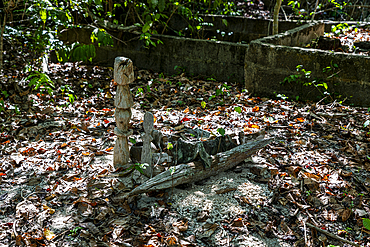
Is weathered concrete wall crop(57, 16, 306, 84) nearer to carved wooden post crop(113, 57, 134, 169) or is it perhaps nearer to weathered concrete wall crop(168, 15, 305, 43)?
weathered concrete wall crop(168, 15, 305, 43)

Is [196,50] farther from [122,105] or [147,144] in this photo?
[147,144]

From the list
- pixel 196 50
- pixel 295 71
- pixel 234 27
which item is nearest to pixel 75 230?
pixel 295 71

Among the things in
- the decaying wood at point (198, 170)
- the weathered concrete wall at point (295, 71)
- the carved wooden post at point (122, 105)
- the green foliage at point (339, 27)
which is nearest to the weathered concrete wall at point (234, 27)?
the green foliage at point (339, 27)

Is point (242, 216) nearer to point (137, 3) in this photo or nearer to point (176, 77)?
point (176, 77)

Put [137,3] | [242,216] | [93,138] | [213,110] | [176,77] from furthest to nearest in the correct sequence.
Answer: [137,3] → [176,77] → [213,110] → [93,138] → [242,216]

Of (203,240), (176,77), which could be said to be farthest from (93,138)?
(176,77)

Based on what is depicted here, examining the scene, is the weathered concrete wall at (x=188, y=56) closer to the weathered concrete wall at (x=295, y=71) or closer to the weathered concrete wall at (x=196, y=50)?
the weathered concrete wall at (x=196, y=50)

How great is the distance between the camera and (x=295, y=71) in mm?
4754

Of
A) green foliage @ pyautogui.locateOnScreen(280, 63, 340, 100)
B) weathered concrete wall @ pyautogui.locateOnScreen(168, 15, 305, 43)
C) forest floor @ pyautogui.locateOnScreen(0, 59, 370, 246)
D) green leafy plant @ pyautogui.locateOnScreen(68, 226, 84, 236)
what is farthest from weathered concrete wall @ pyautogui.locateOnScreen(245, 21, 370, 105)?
green leafy plant @ pyautogui.locateOnScreen(68, 226, 84, 236)

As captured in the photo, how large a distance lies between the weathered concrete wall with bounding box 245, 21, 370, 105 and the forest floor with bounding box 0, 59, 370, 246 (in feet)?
0.81

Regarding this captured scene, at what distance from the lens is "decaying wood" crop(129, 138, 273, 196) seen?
9.05 feet

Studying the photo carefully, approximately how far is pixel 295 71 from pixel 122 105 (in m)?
2.92

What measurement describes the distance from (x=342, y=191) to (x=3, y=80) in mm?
5476

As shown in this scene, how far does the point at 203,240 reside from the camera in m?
2.49
